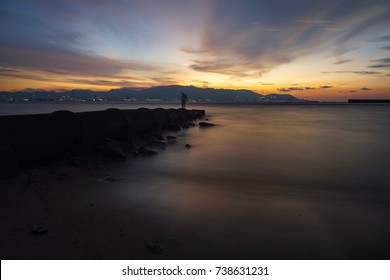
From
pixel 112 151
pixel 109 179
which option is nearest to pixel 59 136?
pixel 112 151

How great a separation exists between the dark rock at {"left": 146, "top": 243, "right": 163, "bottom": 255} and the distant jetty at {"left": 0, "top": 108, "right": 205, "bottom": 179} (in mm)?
3549

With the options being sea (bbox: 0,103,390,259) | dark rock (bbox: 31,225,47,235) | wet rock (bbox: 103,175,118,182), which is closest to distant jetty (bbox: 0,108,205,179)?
sea (bbox: 0,103,390,259)

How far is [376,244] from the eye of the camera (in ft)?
11.0

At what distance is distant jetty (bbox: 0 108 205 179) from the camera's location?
544 cm

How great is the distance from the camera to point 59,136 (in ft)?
21.8

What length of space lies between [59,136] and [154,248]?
15.5 feet

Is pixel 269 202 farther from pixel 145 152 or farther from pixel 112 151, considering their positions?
pixel 145 152

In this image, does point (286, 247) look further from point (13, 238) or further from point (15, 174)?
point (15, 174)

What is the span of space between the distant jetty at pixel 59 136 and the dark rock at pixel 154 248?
3.55 metres

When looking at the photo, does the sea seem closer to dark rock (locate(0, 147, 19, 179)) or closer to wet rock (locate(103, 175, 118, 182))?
wet rock (locate(103, 175, 118, 182))

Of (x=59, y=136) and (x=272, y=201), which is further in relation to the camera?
(x=59, y=136)

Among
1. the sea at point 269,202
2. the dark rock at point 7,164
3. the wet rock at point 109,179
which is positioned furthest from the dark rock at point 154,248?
the dark rock at point 7,164

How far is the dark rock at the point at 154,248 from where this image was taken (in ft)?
10.0

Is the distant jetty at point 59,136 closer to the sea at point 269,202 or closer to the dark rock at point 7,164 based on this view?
the dark rock at point 7,164
